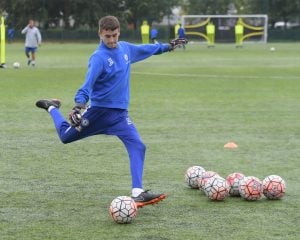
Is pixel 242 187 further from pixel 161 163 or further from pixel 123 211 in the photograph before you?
pixel 161 163

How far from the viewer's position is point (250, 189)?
7.65 m

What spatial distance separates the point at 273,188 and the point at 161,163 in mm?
2630

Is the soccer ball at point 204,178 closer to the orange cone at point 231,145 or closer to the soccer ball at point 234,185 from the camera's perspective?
the soccer ball at point 234,185

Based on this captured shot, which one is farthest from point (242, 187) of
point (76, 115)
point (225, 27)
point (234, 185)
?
point (225, 27)

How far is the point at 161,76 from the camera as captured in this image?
2608 cm

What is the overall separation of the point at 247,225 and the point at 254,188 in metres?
0.96

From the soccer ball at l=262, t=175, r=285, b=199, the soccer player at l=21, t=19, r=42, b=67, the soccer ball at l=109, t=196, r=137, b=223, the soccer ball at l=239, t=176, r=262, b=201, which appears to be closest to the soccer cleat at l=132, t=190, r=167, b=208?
the soccer ball at l=109, t=196, r=137, b=223

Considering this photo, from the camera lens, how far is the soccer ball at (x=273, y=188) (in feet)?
25.4

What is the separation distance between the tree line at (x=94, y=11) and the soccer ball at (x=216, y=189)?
218 feet

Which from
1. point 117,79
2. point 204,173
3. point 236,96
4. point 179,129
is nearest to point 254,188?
point 204,173

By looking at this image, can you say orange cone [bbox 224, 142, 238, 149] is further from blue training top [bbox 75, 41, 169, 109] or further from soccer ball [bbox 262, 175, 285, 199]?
blue training top [bbox 75, 41, 169, 109]

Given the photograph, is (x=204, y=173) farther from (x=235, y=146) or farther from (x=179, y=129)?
(x=179, y=129)

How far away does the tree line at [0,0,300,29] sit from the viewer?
7294 cm

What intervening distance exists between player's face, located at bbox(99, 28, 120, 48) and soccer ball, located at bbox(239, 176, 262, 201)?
2.10 meters
